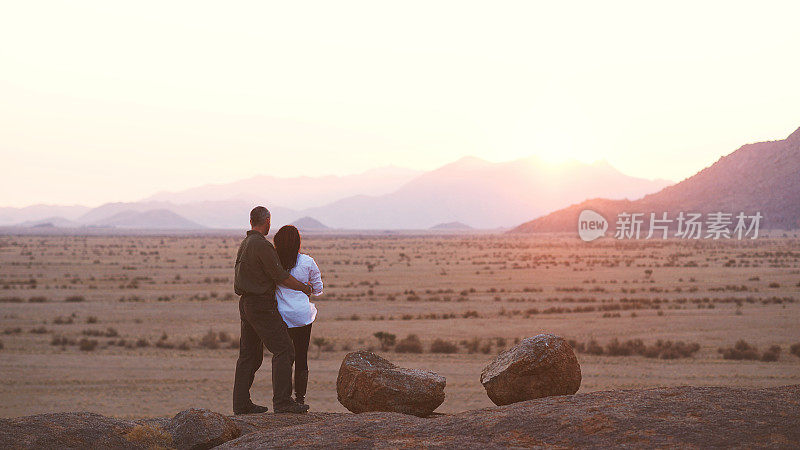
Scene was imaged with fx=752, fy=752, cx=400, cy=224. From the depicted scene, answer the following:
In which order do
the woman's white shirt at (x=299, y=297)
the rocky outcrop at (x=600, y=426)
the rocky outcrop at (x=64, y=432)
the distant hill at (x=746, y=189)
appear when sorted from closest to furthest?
the rocky outcrop at (x=600, y=426)
the rocky outcrop at (x=64, y=432)
the woman's white shirt at (x=299, y=297)
the distant hill at (x=746, y=189)

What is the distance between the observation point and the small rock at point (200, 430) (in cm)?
635

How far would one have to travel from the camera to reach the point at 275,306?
7.20m

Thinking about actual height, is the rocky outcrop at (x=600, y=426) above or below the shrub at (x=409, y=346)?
above

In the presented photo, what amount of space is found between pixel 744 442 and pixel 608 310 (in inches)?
1090

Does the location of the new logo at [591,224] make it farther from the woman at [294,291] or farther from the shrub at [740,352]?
the woman at [294,291]

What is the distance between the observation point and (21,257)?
7600 cm

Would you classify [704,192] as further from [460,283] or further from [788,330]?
[788,330]

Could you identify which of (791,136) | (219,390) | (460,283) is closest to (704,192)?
(791,136)

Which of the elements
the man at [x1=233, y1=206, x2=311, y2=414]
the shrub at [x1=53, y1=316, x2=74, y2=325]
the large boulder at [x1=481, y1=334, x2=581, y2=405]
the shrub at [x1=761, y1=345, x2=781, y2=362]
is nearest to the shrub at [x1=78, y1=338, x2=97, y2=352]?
the shrub at [x1=53, y1=316, x2=74, y2=325]

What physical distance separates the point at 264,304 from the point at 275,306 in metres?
0.12

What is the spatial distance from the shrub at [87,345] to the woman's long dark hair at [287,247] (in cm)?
1743

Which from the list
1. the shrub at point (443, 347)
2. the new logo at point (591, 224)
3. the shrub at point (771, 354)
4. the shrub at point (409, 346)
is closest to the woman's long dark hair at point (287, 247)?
the shrub at point (409, 346)

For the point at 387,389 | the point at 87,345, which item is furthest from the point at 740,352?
the point at 87,345

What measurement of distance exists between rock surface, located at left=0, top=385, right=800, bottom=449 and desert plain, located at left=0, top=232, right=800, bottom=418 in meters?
8.73
